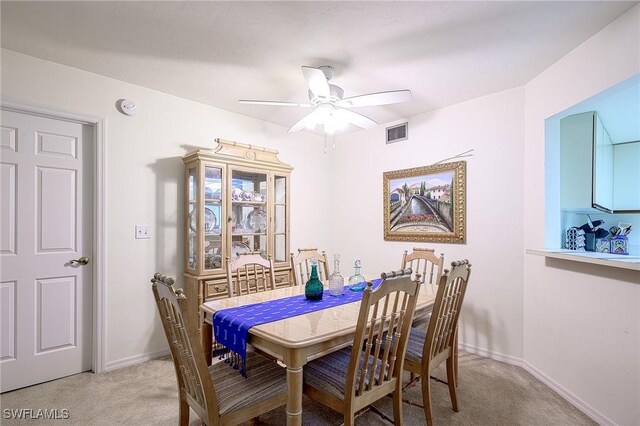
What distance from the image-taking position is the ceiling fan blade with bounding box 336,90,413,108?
2104 mm

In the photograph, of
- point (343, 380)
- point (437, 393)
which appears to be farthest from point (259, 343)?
point (437, 393)

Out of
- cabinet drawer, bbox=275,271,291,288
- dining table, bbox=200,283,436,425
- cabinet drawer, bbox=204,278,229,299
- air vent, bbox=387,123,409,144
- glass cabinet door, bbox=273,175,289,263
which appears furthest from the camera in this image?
air vent, bbox=387,123,409,144

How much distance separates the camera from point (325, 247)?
4230 mm

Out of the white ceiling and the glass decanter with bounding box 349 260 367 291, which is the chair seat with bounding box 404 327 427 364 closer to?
the glass decanter with bounding box 349 260 367 291

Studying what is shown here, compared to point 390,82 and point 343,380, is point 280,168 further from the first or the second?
point 343,380

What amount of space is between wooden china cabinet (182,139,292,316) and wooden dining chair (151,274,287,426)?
1.28 meters

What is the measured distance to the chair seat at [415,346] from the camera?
6.04 ft

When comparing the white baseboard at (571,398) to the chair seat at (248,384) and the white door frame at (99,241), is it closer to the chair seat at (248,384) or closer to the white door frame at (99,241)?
the chair seat at (248,384)

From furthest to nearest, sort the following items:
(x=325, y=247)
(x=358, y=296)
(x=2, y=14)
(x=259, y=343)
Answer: (x=325, y=247) → (x=358, y=296) → (x=2, y=14) → (x=259, y=343)

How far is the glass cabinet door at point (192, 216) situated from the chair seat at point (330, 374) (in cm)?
166

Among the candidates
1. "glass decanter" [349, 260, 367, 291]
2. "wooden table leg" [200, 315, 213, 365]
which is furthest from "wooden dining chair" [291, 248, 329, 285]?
"wooden table leg" [200, 315, 213, 365]

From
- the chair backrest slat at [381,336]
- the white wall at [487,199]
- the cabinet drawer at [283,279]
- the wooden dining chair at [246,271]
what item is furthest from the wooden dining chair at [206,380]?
the white wall at [487,199]

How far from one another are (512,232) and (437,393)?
1.51 m

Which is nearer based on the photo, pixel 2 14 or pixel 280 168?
pixel 2 14
